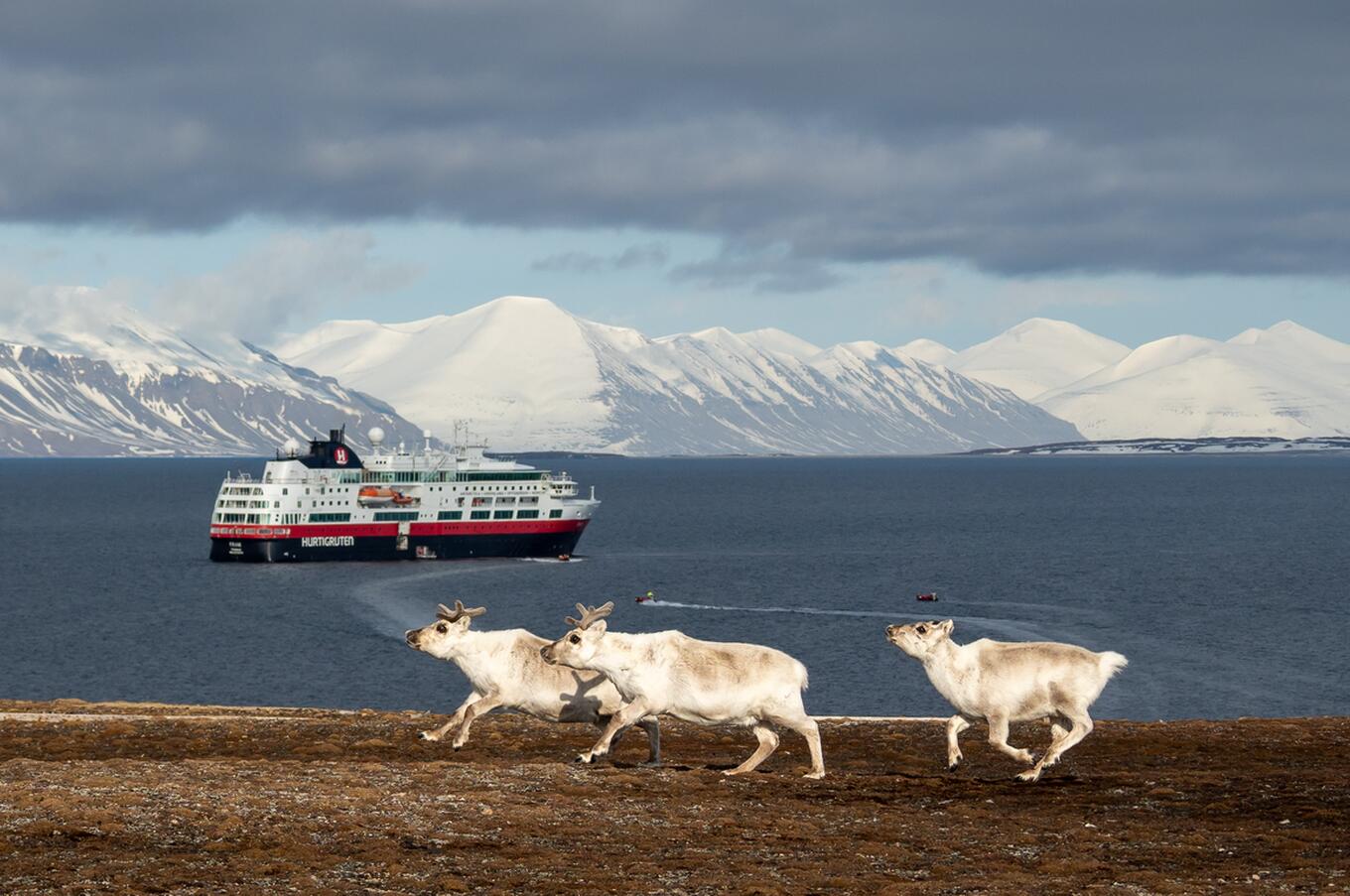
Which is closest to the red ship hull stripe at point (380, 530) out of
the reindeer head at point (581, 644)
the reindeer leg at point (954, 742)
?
the reindeer head at point (581, 644)

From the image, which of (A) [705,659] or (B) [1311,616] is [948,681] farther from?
(B) [1311,616]

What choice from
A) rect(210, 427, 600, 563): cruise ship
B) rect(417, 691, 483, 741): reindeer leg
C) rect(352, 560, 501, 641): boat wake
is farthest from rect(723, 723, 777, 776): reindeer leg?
rect(210, 427, 600, 563): cruise ship

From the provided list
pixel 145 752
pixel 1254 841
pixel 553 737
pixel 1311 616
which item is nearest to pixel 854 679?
pixel 1311 616

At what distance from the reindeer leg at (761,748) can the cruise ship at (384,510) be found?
367ft

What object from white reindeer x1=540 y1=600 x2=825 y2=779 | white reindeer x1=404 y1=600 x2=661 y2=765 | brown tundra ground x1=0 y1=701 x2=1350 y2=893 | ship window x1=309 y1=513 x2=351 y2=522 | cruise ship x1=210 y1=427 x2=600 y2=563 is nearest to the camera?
brown tundra ground x1=0 y1=701 x2=1350 y2=893

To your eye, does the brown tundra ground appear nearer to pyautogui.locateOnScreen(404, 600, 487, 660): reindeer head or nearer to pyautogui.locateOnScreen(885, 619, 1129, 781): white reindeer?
pyautogui.locateOnScreen(885, 619, 1129, 781): white reindeer

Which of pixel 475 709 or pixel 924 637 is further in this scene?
pixel 475 709

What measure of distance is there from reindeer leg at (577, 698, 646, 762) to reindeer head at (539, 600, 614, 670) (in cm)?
77

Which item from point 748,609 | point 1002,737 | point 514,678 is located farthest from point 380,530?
point 1002,737

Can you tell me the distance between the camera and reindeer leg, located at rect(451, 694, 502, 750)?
2214 centimetres

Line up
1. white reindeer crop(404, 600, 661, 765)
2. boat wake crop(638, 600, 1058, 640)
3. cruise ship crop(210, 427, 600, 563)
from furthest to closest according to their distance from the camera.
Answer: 1. cruise ship crop(210, 427, 600, 563)
2. boat wake crop(638, 600, 1058, 640)
3. white reindeer crop(404, 600, 661, 765)

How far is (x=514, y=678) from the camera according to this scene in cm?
2206

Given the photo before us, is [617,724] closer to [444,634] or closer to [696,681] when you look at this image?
[696,681]

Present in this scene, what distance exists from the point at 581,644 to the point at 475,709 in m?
2.65
